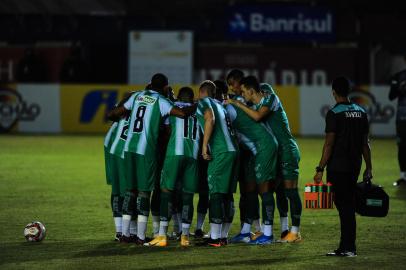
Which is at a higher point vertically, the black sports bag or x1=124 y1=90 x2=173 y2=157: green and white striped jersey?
x1=124 y1=90 x2=173 y2=157: green and white striped jersey

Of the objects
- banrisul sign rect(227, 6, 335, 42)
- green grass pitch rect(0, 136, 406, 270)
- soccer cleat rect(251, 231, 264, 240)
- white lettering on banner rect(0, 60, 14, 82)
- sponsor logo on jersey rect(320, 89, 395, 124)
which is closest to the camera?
green grass pitch rect(0, 136, 406, 270)

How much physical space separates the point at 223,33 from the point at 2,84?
8169 millimetres

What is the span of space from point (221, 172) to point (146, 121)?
3.46 feet

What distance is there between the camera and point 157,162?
1253 cm

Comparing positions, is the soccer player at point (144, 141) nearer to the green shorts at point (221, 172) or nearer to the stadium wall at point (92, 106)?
the green shorts at point (221, 172)

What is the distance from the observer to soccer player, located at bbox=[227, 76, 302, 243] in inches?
488

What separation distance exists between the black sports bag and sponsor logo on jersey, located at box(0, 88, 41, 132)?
20655 mm

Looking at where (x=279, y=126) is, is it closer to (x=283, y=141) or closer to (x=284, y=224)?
(x=283, y=141)

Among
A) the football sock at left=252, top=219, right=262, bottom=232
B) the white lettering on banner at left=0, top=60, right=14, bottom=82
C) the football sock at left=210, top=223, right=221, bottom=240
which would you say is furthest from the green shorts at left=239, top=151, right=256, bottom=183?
the white lettering on banner at left=0, top=60, right=14, bottom=82

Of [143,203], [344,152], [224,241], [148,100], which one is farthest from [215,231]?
[344,152]

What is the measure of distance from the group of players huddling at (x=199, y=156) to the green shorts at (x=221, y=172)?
0.5 inches

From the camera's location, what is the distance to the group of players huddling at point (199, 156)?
479 inches

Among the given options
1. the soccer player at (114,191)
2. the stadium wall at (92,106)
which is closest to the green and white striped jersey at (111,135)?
the soccer player at (114,191)

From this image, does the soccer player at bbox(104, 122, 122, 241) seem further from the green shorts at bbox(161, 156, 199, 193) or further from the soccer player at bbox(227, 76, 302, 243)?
the soccer player at bbox(227, 76, 302, 243)
